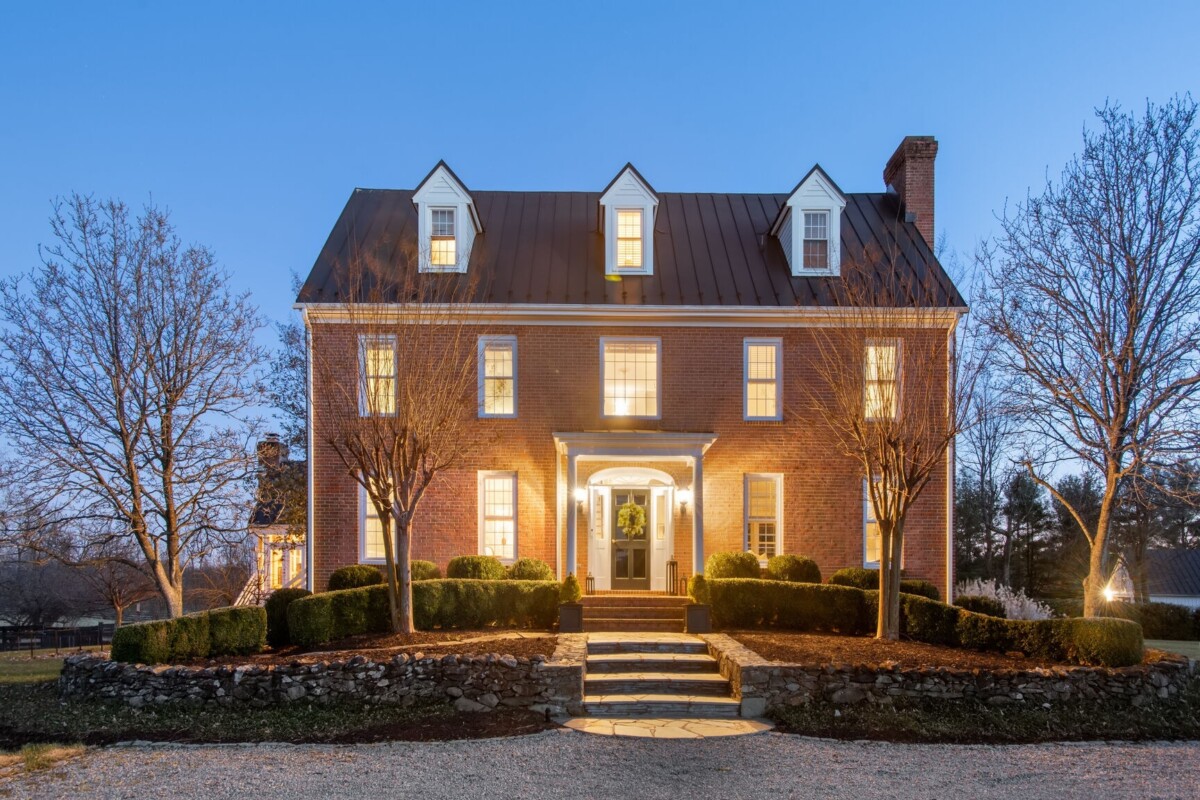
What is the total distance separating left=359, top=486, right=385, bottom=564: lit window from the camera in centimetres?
1769

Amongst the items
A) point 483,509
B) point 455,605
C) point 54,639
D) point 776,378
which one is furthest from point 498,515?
point 54,639

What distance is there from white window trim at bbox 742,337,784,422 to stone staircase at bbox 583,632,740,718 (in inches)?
229

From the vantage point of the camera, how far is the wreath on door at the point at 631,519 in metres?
17.8

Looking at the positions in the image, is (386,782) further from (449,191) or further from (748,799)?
(449,191)

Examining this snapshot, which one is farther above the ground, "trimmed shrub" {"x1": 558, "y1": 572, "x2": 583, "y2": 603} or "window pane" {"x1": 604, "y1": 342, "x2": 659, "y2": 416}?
"window pane" {"x1": 604, "y1": 342, "x2": 659, "y2": 416}

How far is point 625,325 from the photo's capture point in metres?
18.1

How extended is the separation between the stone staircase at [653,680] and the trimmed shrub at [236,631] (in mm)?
4943

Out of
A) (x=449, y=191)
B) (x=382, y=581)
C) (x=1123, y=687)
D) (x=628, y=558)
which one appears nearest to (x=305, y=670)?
(x=382, y=581)

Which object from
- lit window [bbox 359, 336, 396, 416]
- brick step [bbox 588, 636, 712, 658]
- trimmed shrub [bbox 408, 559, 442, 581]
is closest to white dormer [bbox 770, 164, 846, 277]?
lit window [bbox 359, 336, 396, 416]

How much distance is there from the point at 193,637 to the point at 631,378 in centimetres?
927

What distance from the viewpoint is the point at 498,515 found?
1788 cm

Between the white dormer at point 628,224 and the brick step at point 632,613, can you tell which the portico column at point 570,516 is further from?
the white dormer at point 628,224

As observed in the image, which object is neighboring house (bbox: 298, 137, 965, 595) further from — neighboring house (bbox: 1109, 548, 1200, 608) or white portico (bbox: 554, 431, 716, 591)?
neighboring house (bbox: 1109, 548, 1200, 608)

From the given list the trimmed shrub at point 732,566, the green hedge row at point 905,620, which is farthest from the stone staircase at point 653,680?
the trimmed shrub at point 732,566
